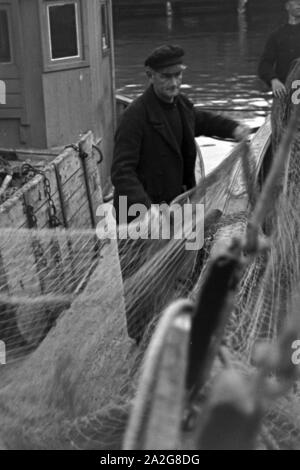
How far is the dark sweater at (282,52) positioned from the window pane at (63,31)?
1920mm

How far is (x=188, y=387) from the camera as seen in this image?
227cm

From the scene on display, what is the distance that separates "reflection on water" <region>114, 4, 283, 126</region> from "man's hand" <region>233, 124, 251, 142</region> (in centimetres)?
775

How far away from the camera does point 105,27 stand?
9961mm

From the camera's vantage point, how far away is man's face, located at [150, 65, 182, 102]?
489 cm

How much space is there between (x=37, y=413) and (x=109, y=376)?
0.65 metres

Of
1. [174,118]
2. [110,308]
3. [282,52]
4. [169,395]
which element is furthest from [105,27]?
[169,395]

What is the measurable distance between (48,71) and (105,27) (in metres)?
1.86

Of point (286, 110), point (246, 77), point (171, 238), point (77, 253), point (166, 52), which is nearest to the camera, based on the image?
point (171, 238)

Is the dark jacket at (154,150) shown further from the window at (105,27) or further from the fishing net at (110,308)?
the window at (105,27)

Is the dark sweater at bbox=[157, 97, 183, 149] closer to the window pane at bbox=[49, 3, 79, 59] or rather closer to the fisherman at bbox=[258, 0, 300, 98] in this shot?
the fisherman at bbox=[258, 0, 300, 98]

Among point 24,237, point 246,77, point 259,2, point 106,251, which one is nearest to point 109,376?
point 106,251

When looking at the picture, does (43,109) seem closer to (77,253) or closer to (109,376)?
(77,253)

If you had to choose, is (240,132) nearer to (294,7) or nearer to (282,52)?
(282,52)

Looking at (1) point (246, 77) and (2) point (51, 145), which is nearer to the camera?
(2) point (51, 145)
